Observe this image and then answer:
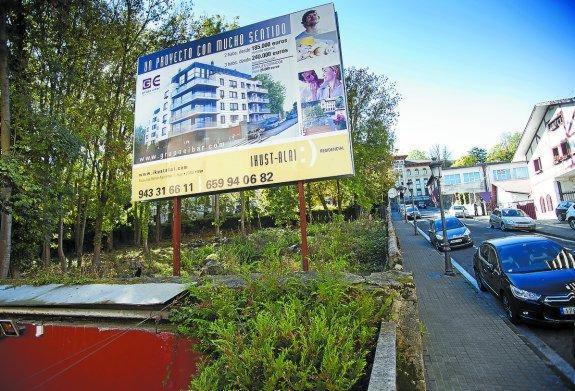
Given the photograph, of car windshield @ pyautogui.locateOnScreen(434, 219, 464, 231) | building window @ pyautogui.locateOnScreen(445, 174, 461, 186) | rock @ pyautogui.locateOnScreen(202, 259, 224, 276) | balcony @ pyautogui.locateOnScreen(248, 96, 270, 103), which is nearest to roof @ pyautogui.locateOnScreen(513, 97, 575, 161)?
building window @ pyautogui.locateOnScreen(445, 174, 461, 186)

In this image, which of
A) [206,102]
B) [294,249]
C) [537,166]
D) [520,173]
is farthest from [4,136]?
[520,173]

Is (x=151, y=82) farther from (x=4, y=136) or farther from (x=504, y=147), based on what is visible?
(x=504, y=147)

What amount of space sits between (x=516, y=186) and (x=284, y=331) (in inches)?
2165

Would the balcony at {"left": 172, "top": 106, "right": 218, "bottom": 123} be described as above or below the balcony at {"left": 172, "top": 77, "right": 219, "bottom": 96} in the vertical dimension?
below

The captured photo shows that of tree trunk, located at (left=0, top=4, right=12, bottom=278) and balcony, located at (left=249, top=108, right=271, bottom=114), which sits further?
tree trunk, located at (left=0, top=4, right=12, bottom=278)

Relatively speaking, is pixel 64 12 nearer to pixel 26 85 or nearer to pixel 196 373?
pixel 26 85

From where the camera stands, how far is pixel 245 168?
6.98 metres

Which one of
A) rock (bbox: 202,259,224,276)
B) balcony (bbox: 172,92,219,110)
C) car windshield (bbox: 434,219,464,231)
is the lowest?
rock (bbox: 202,259,224,276)

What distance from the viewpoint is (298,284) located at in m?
4.91

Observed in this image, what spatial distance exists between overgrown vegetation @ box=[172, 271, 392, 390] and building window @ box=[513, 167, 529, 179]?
55.0 metres

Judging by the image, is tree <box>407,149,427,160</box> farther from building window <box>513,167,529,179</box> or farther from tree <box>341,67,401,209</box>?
tree <box>341,67,401,209</box>

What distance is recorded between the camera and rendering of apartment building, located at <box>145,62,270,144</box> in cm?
726

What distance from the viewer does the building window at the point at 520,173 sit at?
4872 cm

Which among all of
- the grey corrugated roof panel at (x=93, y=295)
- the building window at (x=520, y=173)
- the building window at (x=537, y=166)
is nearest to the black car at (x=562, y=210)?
the building window at (x=537, y=166)
